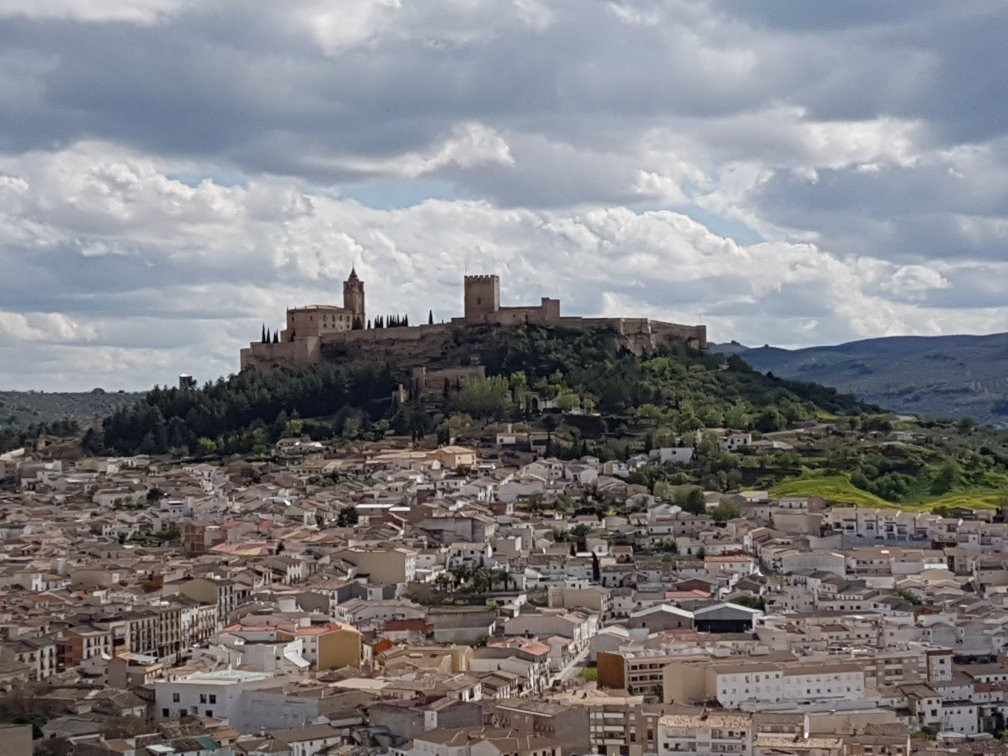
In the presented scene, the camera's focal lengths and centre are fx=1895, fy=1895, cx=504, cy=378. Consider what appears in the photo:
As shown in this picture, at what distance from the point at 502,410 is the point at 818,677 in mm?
36342

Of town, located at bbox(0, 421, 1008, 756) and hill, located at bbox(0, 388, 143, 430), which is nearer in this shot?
town, located at bbox(0, 421, 1008, 756)

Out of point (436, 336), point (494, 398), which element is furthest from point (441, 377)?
point (436, 336)

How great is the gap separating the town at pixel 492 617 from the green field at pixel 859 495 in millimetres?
1876

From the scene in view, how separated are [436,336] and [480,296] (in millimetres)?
2382

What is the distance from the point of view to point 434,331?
243ft

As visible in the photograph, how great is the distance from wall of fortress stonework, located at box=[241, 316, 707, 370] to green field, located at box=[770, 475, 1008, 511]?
65.1ft

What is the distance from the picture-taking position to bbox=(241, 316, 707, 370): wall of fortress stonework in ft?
241

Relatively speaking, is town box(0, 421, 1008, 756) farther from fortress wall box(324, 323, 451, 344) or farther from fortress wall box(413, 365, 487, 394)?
fortress wall box(324, 323, 451, 344)

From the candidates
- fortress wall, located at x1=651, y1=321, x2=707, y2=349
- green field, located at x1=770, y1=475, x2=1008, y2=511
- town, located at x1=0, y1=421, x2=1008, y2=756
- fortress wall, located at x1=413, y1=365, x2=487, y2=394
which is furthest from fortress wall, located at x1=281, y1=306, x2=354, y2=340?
green field, located at x1=770, y1=475, x2=1008, y2=511

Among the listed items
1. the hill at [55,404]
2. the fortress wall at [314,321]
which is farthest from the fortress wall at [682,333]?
the hill at [55,404]

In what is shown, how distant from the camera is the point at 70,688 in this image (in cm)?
2836

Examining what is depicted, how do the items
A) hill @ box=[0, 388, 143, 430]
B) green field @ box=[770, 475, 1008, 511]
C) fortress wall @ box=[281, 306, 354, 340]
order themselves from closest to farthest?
green field @ box=[770, 475, 1008, 511], fortress wall @ box=[281, 306, 354, 340], hill @ box=[0, 388, 143, 430]

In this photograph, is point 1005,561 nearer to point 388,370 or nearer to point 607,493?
point 607,493

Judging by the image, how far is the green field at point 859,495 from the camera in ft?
169
